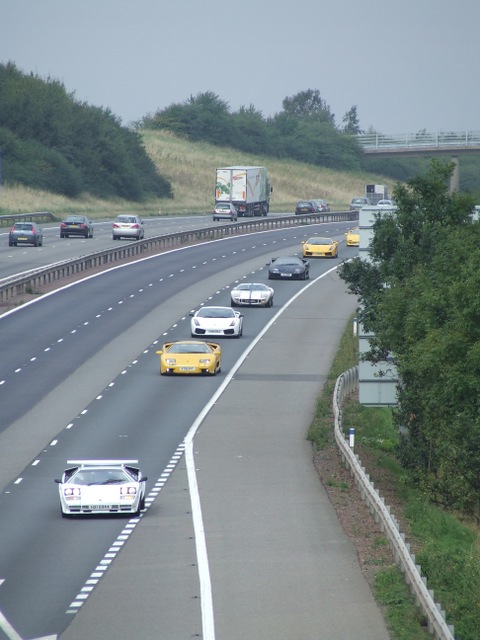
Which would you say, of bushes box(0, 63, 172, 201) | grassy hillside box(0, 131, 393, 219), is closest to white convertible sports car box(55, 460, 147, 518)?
grassy hillside box(0, 131, 393, 219)

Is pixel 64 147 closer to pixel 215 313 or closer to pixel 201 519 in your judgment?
pixel 215 313

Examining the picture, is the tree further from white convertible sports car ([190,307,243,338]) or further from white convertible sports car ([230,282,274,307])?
white convertible sports car ([230,282,274,307])

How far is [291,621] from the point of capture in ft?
65.1

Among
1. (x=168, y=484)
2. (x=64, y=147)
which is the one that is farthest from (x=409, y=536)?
(x=64, y=147)

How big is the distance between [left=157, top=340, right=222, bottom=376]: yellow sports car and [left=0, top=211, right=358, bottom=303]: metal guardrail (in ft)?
61.1

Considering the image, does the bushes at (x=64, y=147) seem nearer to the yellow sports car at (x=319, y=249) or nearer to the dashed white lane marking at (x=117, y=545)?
the yellow sports car at (x=319, y=249)

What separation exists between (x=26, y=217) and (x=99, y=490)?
86774 mm

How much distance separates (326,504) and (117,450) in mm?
7582

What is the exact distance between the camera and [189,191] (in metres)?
167

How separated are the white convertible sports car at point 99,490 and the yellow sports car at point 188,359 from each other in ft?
64.6

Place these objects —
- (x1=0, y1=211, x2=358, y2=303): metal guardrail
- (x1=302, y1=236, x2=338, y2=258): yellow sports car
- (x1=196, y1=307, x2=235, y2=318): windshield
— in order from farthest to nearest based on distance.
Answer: (x1=302, y1=236, x2=338, y2=258): yellow sports car, (x1=0, y1=211, x2=358, y2=303): metal guardrail, (x1=196, y1=307, x2=235, y2=318): windshield

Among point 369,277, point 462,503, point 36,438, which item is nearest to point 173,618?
point 462,503

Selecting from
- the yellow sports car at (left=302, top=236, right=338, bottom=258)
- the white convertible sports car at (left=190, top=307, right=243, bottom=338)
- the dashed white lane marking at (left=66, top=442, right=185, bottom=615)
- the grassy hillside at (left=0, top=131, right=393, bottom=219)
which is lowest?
the grassy hillside at (left=0, top=131, right=393, bottom=219)

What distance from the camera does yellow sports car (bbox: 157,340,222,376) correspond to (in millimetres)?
48406
